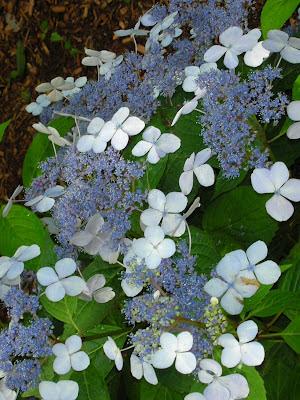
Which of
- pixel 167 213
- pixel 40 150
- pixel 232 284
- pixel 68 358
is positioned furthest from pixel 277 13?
pixel 68 358

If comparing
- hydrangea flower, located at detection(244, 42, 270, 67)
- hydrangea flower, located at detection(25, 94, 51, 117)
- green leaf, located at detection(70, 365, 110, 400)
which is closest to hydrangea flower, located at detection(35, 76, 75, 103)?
hydrangea flower, located at detection(25, 94, 51, 117)

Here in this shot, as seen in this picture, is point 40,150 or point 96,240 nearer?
point 96,240

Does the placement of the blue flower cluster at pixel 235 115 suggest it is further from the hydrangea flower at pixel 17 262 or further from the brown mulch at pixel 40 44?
the brown mulch at pixel 40 44

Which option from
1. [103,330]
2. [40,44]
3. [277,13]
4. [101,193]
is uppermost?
[277,13]

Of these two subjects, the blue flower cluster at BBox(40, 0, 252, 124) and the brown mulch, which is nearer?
the blue flower cluster at BBox(40, 0, 252, 124)

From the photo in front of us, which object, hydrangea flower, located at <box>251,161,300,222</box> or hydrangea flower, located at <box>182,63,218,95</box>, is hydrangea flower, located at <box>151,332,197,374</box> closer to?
hydrangea flower, located at <box>251,161,300,222</box>

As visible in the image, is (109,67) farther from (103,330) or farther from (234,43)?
(103,330)

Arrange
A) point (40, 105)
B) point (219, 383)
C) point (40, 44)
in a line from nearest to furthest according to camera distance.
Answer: point (219, 383) < point (40, 105) < point (40, 44)

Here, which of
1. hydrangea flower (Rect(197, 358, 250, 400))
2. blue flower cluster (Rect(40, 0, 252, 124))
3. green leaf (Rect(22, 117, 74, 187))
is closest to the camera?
hydrangea flower (Rect(197, 358, 250, 400))

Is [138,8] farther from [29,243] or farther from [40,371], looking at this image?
[40,371]
